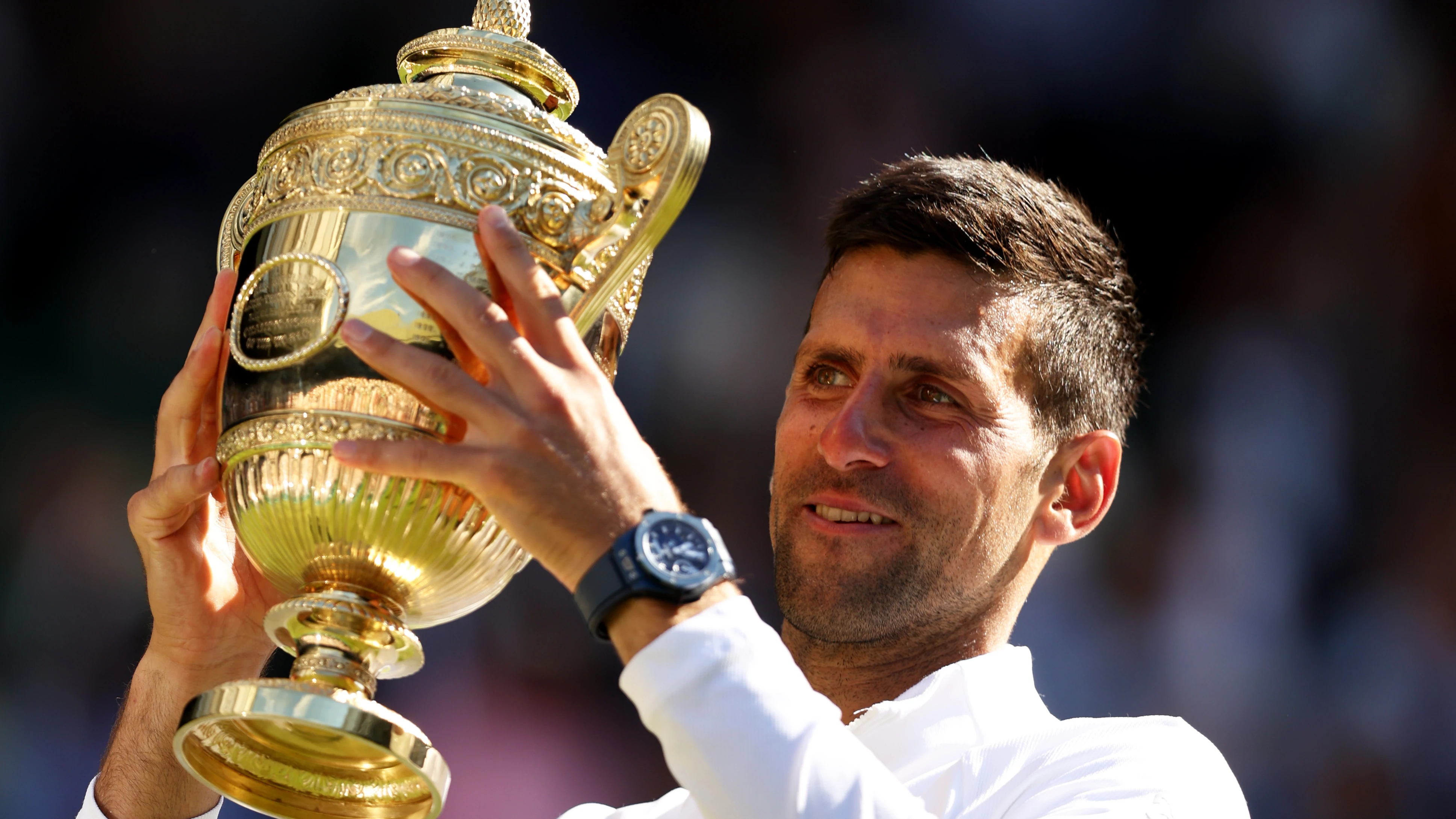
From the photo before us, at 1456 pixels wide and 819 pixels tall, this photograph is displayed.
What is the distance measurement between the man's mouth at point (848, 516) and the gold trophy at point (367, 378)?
0.80 meters

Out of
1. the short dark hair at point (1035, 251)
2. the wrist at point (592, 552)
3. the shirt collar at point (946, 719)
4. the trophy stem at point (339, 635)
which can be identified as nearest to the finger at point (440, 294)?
the wrist at point (592, 552)

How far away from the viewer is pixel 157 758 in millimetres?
2336

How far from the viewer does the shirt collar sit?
7.71 feet

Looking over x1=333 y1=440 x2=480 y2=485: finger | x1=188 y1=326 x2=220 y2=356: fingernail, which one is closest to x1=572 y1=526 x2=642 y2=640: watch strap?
x1=333 y1=440 x2=480 y2=485: finger

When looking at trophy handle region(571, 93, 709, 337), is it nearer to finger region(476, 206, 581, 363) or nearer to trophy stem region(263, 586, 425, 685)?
finger region(476, 206, 581, 363)

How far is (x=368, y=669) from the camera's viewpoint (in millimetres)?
1785

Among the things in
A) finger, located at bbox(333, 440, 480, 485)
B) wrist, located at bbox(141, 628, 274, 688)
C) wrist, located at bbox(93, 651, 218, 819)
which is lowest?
wrist, located at bbox(93, 651, 218, 819)

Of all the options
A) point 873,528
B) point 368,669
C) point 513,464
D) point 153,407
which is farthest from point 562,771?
point 513,464

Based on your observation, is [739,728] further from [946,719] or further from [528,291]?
[946,719]

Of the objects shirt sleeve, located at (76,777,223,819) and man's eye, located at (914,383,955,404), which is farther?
man's eye, located at (914,383,955,404)

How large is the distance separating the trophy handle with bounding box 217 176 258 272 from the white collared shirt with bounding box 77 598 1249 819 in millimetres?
898

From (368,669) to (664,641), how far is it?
48cm

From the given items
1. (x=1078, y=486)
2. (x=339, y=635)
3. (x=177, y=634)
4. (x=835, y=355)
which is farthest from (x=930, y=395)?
(x=177, y=634)

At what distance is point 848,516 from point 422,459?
116 centimetres
